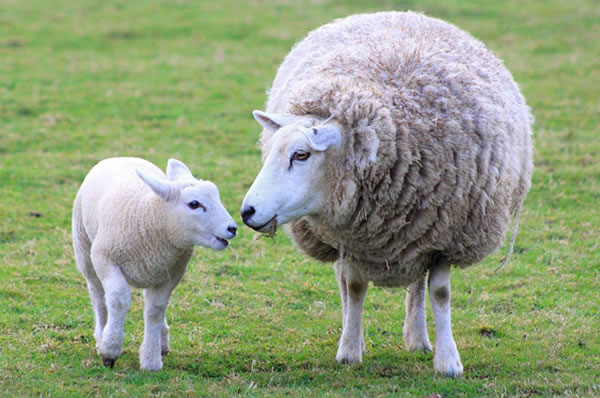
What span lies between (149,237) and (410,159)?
1595mm

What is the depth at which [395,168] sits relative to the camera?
4.71 metres

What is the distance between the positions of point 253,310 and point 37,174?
442cm

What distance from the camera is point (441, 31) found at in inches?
233

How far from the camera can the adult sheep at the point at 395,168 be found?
15.0ft

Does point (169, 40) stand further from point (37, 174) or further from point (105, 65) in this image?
point (37, 174)

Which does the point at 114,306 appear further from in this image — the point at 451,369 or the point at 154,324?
the point at 451,369

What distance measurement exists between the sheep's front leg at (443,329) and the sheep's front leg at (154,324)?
1572mm

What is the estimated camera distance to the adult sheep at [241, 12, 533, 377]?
15.0ft

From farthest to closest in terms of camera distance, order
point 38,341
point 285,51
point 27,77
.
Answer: point 285,51, point 27,77, point 38,341

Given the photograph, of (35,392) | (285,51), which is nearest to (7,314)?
(35,392)

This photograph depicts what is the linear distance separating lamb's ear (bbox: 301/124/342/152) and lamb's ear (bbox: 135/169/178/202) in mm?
899

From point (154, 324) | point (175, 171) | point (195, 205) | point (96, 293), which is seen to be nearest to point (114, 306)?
point (154, 324)

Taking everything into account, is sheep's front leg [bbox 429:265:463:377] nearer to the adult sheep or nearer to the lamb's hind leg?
the adult sheep

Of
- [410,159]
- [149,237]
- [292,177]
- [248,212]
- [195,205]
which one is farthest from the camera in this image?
[149,237]
